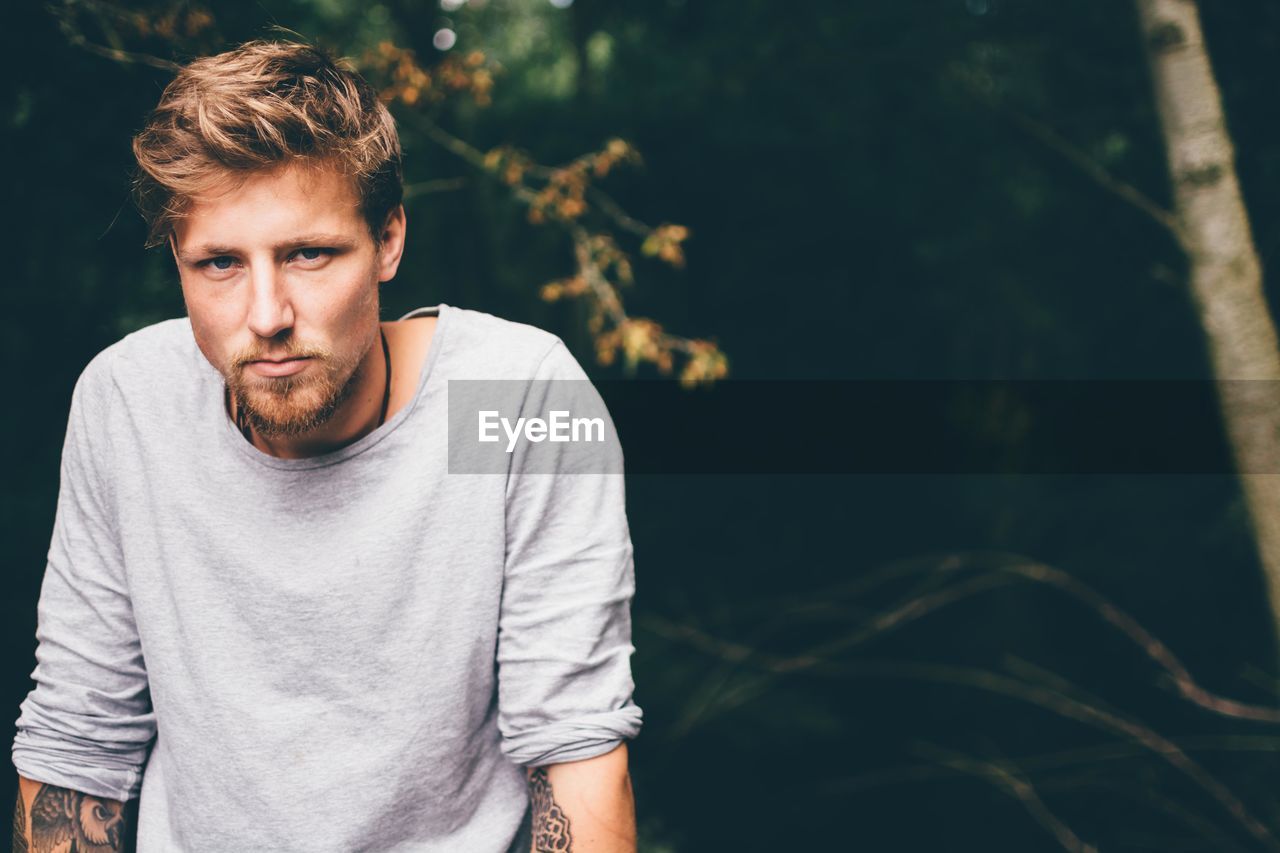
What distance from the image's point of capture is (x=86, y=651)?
4.91ft

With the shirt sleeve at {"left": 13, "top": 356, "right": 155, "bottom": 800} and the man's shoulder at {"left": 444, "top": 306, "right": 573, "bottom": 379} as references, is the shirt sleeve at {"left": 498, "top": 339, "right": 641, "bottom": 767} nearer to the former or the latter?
the man's shoulder at {"left": 444, "top": 306, "right": 573, "bottom": 379}

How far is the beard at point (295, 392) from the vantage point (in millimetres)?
1367

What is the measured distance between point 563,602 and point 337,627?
33cm

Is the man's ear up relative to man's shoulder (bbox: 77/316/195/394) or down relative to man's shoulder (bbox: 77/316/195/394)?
up

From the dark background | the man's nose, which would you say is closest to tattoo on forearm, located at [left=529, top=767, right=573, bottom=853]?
the man's nose

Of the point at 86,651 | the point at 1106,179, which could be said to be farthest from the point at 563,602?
the point at 1106,179

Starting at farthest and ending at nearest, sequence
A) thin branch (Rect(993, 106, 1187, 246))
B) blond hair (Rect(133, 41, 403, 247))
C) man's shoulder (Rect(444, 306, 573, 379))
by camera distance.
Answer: thin branch (Rect(993, 106, 1187, 246))
man's shoulder (Rect(444, 306, 573, 379))
blond hair (Rect(133, 41, 403, 247))

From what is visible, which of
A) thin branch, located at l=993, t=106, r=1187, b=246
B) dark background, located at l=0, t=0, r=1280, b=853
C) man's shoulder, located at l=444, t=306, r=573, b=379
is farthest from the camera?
dark background, located at l=0, t=0, r=1280, b=853

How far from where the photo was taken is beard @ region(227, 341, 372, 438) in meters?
1.37

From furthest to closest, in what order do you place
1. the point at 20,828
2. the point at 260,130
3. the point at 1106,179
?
→ the point at 1106,179 → the point at 20,828 → the point at 260,130

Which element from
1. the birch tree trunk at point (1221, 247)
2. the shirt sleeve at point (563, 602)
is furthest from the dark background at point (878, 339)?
the shirt sleeve at point (563, 602)

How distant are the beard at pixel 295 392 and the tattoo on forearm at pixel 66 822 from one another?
0.65 meters

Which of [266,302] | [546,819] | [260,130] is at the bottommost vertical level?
[546,819]

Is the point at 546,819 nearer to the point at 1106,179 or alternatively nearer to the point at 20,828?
the point at 20,828
